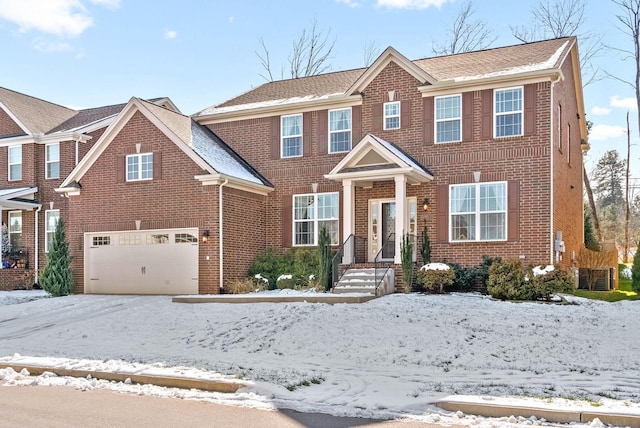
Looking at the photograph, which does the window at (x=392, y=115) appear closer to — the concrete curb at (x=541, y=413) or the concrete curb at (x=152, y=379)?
the concrete curb at (x=152, y=379)

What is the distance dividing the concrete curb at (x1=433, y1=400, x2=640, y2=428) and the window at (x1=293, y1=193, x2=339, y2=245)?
44.0ft

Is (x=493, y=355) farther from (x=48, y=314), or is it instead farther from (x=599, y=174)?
(x=599, y=174)

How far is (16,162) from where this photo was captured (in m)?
27.1

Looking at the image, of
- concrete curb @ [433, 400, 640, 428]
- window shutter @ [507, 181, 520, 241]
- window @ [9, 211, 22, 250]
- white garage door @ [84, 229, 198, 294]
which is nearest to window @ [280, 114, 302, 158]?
white garage door @ [84, 229, 198, 294]

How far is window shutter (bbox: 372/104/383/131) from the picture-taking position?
68.7 ft

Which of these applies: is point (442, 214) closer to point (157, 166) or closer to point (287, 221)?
point (287, 221)

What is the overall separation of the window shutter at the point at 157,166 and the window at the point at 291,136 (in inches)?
162

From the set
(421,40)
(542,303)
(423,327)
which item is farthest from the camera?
(421,40)

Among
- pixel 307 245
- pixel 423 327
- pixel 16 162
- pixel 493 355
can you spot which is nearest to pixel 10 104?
pixel 16 162

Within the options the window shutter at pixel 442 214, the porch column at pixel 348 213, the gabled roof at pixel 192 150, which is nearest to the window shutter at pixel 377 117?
the porch column at pixel 348 213

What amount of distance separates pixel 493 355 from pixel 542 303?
5.05 metres

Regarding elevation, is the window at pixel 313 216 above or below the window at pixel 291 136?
below

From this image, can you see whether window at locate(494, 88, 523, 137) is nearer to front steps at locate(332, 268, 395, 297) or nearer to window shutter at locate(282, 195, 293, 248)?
front steps at locate(332, 268, 395, 297)

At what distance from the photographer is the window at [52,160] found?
2645cm
